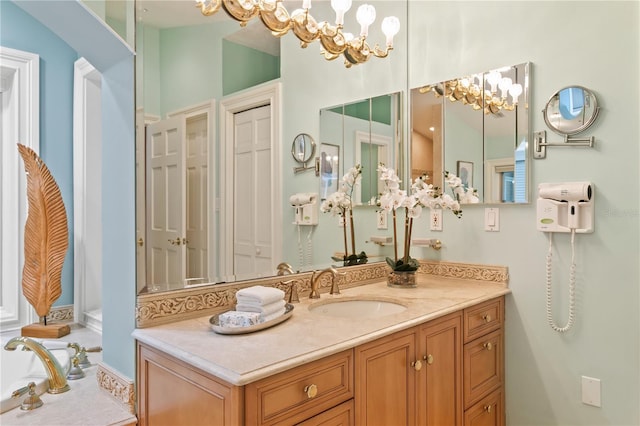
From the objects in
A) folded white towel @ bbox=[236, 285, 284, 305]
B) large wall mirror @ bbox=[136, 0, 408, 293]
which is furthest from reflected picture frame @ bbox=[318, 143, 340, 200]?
folded white towel @ bbox=[236, 285, 284, 305]

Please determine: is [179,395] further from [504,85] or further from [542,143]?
[504,85]

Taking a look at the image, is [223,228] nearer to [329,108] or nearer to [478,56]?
[329,108]

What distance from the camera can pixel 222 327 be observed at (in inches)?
54.4

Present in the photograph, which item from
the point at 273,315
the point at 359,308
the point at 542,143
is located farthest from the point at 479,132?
the point at 273,315

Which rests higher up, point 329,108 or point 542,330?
point 329,108

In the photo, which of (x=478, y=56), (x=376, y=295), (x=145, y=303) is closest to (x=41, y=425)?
(x=145, y=303)

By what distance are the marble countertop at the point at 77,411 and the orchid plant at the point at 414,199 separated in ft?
4.55

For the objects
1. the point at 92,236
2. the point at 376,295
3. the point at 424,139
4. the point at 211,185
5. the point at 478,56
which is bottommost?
the point at 376,295

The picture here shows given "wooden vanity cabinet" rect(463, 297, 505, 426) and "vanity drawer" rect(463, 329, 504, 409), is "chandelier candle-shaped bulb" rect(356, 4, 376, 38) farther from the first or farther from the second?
"vanity drawer" rect(463, 329, 504, 409)

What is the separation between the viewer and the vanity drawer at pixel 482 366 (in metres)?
1.91

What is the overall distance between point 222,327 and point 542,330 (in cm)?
153

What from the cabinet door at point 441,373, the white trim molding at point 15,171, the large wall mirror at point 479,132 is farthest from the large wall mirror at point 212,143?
the white trim molding at point 15,171

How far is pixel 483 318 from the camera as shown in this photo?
2.01 meters

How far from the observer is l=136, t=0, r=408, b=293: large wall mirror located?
1522 mm
